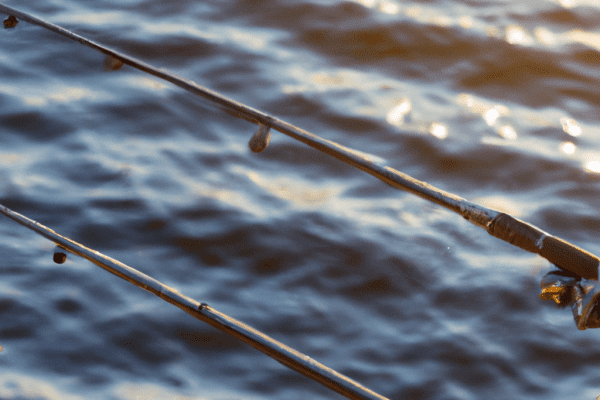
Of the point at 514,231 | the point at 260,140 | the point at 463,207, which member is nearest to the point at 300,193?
the point at 260,140

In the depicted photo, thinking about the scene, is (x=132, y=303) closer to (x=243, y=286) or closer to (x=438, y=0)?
(x=243, y=286)

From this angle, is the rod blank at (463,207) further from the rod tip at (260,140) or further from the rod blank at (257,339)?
the rod blank at (257,339)

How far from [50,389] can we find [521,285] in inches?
76.0

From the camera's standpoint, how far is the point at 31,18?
3168 mm

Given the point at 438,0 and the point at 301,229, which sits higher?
the point at 438,0

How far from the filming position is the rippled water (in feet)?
9.12

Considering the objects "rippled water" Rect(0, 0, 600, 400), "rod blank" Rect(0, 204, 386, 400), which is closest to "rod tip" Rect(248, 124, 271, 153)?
"rippled water" Rect(0, 0, 600, 400)

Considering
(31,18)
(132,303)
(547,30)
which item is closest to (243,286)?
(132,303)

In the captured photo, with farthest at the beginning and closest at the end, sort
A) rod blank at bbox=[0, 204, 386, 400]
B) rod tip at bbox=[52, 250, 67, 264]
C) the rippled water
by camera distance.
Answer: the rippled water, rod tip at bbox=[52, 250, 67, 264], rod blank at bbox=[0, 204, 386, 400]

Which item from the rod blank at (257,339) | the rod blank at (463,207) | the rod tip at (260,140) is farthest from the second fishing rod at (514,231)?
the rod blank at (257,339)

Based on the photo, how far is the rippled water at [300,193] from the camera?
2.78 metres

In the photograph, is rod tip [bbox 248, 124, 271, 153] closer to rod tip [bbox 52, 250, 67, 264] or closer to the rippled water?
the rippled water

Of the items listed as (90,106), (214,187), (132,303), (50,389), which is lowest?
(50,389)

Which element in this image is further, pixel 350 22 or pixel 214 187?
pixel 350 22
